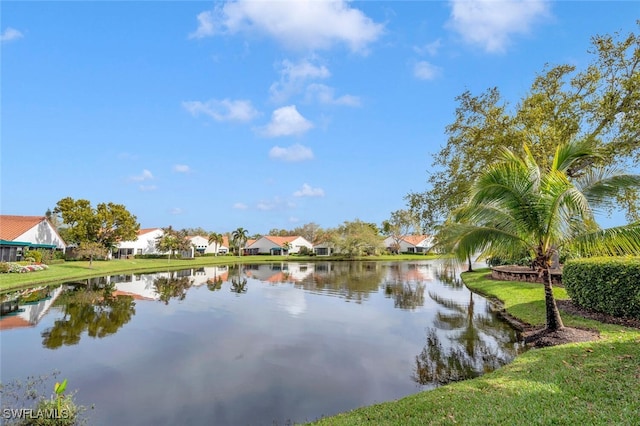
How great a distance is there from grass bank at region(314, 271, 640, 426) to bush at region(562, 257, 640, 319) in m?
2.64

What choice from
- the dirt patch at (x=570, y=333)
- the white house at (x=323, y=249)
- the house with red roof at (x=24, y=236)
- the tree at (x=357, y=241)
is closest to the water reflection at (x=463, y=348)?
the dirt patch at (x=570, y=333)

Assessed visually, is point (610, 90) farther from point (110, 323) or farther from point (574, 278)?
point (110, 323)

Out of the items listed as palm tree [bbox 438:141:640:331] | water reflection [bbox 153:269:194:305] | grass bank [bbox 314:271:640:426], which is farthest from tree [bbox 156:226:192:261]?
grass bank [bbox 314:271:640:426]

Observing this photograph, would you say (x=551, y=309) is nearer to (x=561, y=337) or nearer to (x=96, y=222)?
(x=561, y=337)

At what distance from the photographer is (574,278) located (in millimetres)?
12172

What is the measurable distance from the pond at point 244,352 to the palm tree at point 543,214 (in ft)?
9.72

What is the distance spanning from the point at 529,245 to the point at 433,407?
21.3ft

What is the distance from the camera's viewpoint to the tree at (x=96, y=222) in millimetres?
41375

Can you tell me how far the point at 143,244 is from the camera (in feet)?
202

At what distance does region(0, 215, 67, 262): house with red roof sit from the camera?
34.2 m

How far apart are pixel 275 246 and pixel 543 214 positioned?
242ft

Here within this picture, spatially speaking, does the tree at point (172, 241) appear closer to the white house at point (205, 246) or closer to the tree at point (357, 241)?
the white house at point (205, 246)

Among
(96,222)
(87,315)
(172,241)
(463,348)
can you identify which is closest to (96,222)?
(96,222)

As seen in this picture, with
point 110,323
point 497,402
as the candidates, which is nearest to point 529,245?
point 497,402
